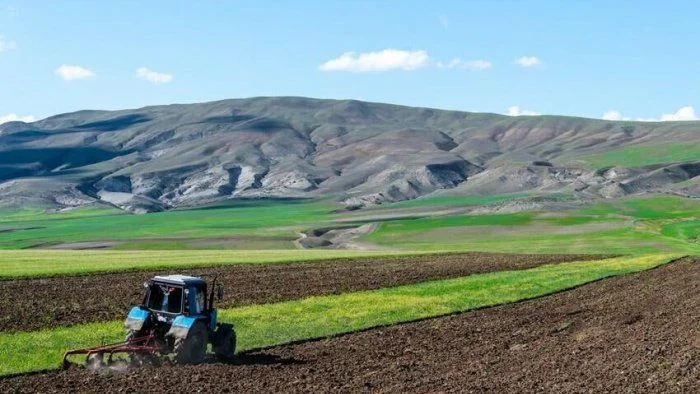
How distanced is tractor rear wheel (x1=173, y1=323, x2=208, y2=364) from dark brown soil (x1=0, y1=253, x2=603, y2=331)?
10881 mm

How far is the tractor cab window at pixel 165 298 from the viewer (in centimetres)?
2425

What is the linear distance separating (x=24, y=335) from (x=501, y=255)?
4981cm

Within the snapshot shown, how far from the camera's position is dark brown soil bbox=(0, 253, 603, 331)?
35812 millimetres

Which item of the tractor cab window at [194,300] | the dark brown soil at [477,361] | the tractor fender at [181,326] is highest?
the tractor cab window at [194,300]

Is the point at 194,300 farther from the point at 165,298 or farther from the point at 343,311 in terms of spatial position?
the point at 343,311

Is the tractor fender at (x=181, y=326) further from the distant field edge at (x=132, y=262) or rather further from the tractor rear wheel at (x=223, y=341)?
the distant field edge at (x=132, y=262)

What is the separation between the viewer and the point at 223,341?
25.2 m

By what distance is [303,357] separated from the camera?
1030 inches

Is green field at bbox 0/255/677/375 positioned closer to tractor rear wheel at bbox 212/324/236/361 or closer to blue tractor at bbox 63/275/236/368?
blue tractor at bbox 63/275/236/368

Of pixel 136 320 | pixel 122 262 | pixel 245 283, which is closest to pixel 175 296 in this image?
pixel 136 320

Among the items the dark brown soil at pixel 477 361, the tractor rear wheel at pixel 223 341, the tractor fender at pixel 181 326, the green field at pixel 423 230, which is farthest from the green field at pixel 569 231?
the tractor fender at pixel 181 326

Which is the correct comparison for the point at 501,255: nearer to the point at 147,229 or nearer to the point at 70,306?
the point at 70,306

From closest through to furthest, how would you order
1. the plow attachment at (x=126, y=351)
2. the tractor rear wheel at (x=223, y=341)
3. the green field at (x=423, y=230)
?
the plow attachment at (x=126, y=351), the tractor rear wheel at (x=223, y=341), the green field at (x=423, y=230)

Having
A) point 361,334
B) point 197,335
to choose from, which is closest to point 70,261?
point 361,334
